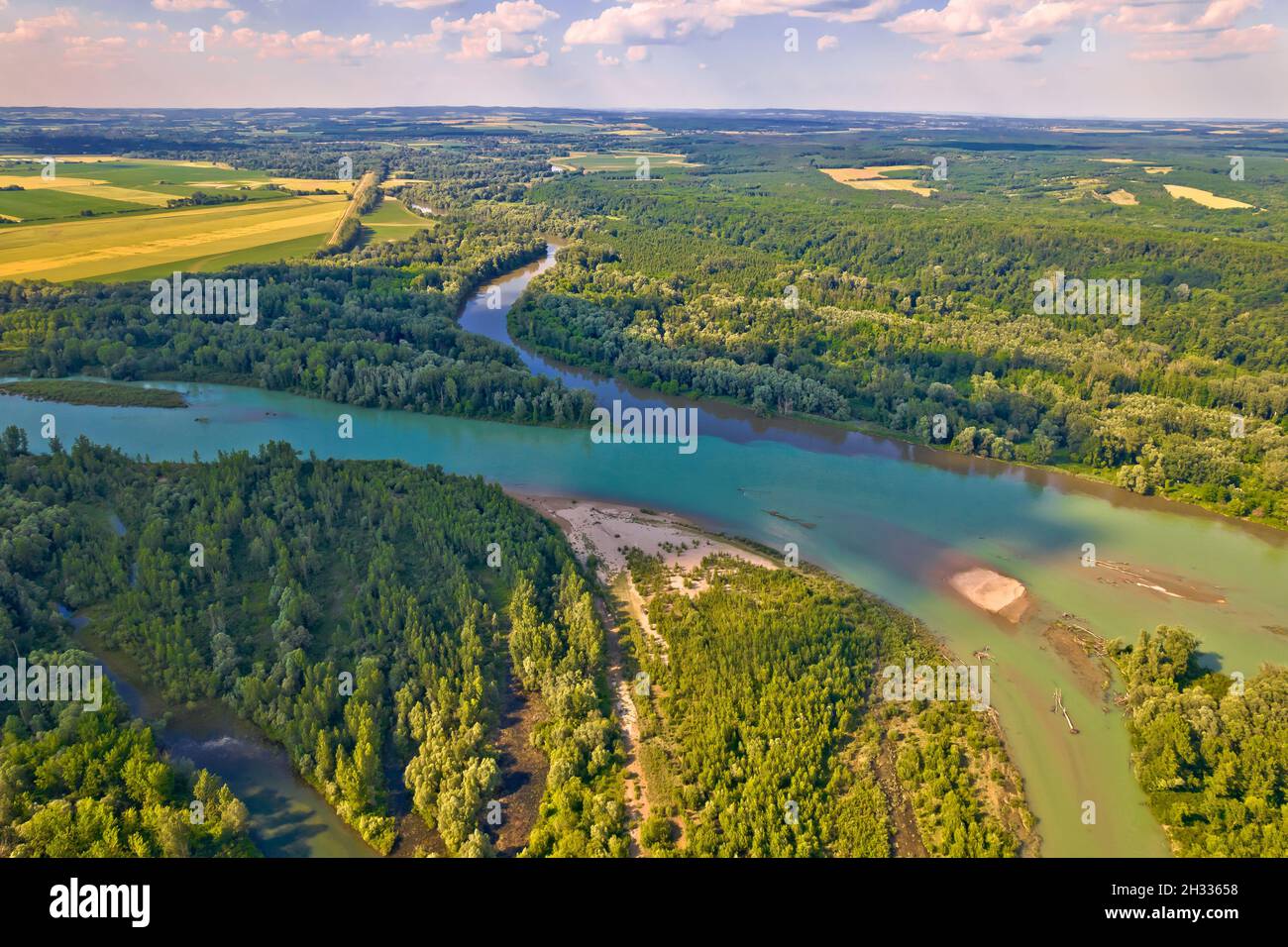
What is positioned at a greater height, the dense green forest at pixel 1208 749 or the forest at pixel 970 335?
the forest at pixel 970 335

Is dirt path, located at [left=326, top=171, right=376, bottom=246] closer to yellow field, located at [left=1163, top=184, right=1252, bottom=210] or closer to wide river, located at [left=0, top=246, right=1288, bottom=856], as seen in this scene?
wide river, located at [left=0, top=246, right=1288, bottom=856]

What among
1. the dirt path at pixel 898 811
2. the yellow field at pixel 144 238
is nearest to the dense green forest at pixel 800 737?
the dirt path at pixel 898 811

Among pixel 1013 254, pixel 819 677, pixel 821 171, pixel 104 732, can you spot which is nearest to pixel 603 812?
pixel 819 677

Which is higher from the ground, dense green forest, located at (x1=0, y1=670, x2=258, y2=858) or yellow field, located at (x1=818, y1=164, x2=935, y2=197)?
yellow field, located at (x1=818, y1=164, x2=935, y2=197)

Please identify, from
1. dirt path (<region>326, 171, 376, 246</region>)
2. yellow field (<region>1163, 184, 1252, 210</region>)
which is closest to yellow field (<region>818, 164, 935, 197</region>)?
yellow field (<region>1163, 184, 1252, 210</region>)

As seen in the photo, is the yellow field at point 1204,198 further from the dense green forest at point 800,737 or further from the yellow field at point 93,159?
the yellow field at point 93,159

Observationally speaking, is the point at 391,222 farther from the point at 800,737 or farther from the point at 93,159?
the point at 800,737

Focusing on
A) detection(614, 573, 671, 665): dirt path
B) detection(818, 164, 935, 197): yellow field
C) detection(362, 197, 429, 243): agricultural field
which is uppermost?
detection(818, 164, 935, 197): yellow field
